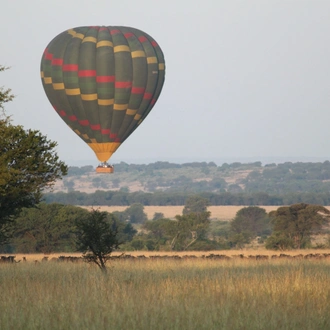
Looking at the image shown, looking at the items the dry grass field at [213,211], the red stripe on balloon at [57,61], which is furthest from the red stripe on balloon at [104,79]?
the dry grass field at [213,211]

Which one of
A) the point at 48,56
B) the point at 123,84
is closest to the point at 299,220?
the point at 123,84

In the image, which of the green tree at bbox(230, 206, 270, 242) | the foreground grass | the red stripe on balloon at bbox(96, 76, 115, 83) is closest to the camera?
the foreground grass

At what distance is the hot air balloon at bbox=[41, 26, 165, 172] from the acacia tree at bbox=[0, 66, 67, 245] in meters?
17.6

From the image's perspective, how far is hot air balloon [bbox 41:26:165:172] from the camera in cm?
4016

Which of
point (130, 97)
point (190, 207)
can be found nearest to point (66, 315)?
point (130, 97)

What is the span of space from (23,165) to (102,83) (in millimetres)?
19812

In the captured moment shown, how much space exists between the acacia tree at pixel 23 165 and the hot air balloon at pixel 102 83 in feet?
57.8

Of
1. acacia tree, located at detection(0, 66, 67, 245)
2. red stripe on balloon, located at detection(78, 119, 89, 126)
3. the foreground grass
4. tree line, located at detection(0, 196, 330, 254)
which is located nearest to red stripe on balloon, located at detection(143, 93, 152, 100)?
red stripe on balloon, located at detection(78, 119, 89, 126)

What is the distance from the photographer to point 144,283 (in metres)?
18.0

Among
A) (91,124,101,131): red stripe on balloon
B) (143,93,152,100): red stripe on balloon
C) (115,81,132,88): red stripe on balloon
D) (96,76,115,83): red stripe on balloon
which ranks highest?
(96,76,115,83): red stripe on balloon

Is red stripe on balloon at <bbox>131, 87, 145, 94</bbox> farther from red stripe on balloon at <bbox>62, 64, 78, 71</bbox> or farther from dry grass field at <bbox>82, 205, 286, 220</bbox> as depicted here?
dry grass field at <bbox>82, 205, 286, 220</bbox>

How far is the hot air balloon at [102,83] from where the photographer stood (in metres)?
40.2

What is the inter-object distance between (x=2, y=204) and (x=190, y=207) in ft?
421

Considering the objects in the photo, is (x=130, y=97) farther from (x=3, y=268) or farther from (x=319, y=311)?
(x=319, y=311)
